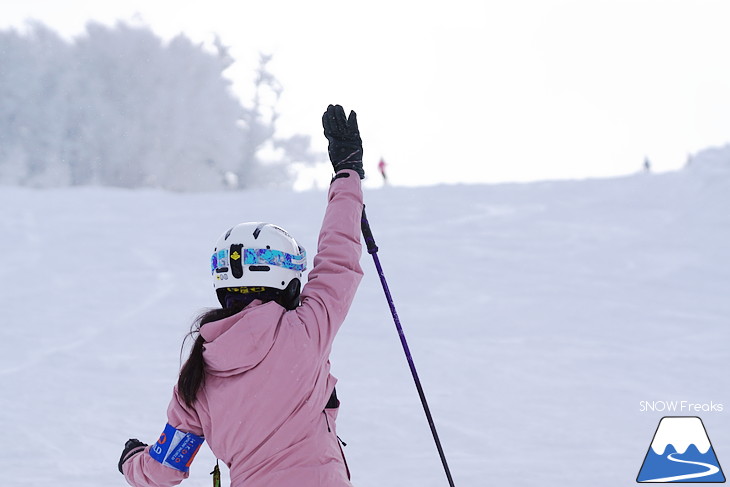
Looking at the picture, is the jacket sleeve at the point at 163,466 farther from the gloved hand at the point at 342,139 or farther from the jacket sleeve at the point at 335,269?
the gloved hand at the point at 342,139

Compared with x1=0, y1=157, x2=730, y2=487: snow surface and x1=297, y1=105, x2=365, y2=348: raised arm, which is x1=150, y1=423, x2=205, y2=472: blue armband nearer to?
x1=297, y1=105, x2=365, y2=348: raised arm

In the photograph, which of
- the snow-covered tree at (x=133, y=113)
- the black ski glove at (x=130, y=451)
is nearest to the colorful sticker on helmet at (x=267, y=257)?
the black ski glove at (x=130, y=451)

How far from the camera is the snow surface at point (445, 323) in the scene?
548 centimetres

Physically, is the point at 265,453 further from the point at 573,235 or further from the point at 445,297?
the point at 573,235

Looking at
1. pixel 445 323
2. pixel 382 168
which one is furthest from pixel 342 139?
pixel 382 168

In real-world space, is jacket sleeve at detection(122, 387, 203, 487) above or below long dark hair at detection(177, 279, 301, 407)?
below

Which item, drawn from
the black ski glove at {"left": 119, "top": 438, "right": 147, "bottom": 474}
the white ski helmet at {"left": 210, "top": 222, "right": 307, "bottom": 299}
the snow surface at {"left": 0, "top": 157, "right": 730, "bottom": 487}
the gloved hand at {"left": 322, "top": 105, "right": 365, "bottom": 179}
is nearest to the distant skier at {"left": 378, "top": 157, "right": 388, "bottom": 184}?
Answer: the snow surface at {"left": 0, "top": 157, "right": 730, "bottom": 487}

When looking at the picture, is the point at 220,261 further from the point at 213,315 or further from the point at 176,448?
the point at 176,448

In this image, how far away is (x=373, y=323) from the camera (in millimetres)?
9133

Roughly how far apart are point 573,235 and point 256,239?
1218 cm

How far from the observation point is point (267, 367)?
2.03m

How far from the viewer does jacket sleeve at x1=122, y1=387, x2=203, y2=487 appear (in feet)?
7.27

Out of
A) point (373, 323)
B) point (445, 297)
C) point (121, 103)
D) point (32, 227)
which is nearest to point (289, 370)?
point (373, 323)

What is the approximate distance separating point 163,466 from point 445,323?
7.17m
